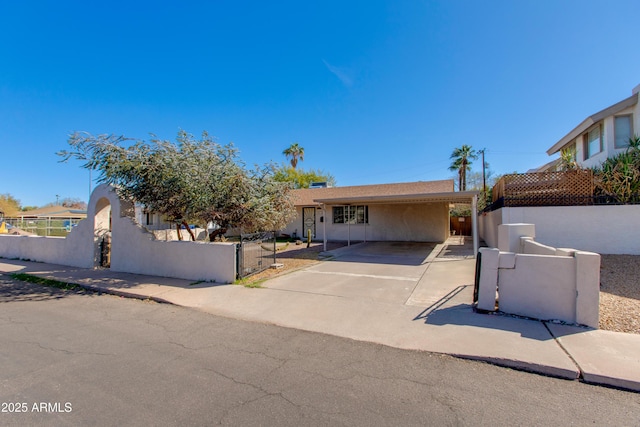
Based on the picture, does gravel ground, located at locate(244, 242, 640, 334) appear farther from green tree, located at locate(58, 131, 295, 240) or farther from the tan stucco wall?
the tan stucco wall

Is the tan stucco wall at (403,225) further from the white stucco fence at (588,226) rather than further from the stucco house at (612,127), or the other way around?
the white stucco fence at (588,226)

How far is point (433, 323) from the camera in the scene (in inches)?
193

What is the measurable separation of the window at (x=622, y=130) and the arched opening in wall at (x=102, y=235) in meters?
20.8

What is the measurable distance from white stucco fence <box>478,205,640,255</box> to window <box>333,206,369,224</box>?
9.31 m

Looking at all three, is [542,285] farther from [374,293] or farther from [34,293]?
[34,293]

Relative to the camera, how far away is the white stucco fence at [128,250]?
8141 mm

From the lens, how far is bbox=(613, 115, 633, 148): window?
1270 centimetres

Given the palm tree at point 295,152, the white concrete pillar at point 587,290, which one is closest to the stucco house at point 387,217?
the white concrete pillar at point 587,290

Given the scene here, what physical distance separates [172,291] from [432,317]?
5.91m

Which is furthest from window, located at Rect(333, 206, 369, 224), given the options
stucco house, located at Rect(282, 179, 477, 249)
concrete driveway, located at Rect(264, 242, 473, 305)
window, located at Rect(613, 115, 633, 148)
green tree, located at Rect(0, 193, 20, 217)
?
green tree, located at Rect(0, 193, 20, 217)

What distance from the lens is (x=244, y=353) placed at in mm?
3918

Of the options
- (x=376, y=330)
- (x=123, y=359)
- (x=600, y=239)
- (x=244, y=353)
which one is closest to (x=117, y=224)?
(x=123, y=359)

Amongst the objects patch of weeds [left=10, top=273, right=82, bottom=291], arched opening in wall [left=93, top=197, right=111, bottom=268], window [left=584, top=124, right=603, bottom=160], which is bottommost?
patch of weeds [left=10, top=273, right=82, bottom=291]

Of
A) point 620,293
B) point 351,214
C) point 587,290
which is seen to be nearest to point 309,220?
point 351,214
